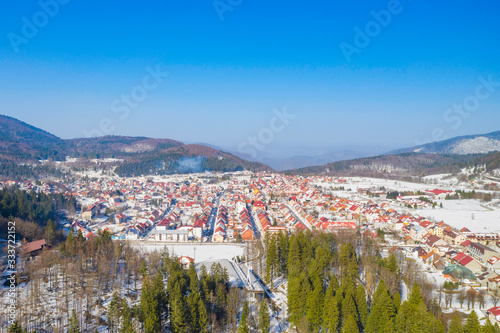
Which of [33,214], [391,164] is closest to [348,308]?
[33,214]

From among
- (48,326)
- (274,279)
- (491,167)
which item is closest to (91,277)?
(48,326)

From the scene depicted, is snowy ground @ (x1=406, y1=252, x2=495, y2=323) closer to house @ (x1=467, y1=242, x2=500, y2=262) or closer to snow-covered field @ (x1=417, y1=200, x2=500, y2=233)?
house @ (x1=467, y1=242, x2=500, y2=262)

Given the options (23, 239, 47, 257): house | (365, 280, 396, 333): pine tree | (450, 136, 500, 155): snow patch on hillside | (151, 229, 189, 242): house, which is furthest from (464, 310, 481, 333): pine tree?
(450, 136, 500, 155): snow patch on hillside

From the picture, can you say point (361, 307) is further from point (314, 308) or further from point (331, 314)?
point (314, 308)

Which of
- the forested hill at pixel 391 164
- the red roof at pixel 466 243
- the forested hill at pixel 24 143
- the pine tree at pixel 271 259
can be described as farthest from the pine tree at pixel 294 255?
the forested hill at pixel 24 143

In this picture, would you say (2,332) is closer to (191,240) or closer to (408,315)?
(408,315)
